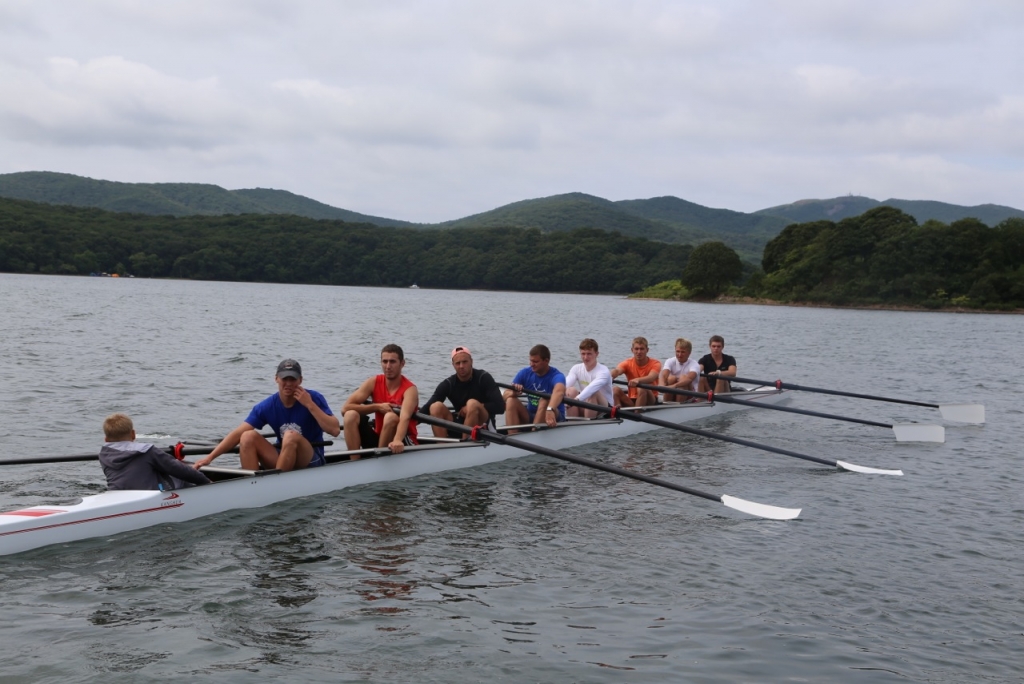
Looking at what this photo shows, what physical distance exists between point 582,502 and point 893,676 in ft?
16.3

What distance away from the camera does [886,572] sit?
811 cm

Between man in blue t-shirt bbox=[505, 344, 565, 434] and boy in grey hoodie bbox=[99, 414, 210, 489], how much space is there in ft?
17.2

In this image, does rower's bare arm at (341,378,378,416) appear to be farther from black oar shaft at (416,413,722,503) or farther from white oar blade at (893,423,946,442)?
white oar blade at (893,423,946,442)

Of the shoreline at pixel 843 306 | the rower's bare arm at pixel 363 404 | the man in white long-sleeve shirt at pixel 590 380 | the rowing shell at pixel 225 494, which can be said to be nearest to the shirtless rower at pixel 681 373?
the man in white long-sleeve shirt at pixel 590 380

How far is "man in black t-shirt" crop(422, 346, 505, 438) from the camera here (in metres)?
11.3

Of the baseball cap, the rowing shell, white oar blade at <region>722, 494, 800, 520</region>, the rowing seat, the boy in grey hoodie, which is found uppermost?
the baseball cap

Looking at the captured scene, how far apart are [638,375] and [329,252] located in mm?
129640

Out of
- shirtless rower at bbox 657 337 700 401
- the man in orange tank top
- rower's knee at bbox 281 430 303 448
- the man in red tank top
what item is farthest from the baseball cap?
shirtless rower at bbox 657 337 700 401

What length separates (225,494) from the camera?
891 cm

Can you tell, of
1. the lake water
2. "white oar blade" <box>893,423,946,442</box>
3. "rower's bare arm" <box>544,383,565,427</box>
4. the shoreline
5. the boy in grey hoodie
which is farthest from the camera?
the shoreline

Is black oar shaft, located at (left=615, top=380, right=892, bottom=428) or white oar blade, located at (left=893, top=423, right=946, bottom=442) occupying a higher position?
black oar shaft, located at (left=615, top=380, right=892, bottom=428)

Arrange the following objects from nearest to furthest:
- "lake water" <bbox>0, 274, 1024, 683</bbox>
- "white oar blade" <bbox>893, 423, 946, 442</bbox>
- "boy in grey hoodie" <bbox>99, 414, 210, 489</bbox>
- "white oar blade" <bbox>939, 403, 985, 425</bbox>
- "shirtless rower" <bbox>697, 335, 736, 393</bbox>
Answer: "lake water" <bbox>0, 274, 1024, 683</bbox>
"boy in grey hoodie" <bbox>99, 414, 210, 489</bbox>
"white oar blade" <bbox>893, 423, 946, 442</bbox>
"shirtless rower" <bbox>697, 335, 736, 393</bbox>
"white oar blade" <bbox>939, 403, 985, 425</bbox>

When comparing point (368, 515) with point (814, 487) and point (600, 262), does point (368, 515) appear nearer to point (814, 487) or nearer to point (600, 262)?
point (814, 487)

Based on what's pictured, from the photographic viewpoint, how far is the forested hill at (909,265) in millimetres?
93875
